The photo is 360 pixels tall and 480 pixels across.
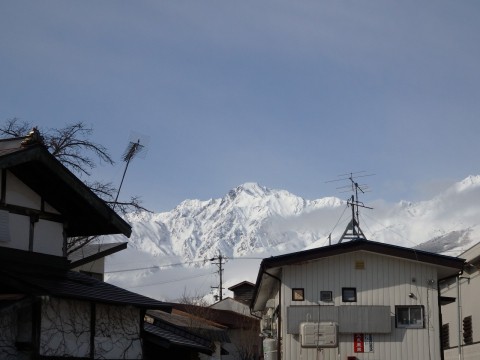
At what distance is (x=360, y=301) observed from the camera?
24.0 meters

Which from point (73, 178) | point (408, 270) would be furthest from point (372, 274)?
point (73, 178)

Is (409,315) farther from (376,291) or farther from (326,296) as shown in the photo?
(326,296)

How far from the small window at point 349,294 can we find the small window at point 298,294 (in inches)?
48.9

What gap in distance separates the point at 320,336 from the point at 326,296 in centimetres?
125

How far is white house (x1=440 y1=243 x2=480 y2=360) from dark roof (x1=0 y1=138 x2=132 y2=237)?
500 inches

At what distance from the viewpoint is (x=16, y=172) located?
15.5m

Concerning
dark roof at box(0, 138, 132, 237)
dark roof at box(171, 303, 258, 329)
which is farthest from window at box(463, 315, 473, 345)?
dark roof at box(171, 303, 258, 329)

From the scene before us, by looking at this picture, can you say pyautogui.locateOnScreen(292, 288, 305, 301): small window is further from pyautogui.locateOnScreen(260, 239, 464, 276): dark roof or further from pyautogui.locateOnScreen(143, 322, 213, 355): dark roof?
pyautogui.locateOnScreen(143, 322, 213, 355): dark roof

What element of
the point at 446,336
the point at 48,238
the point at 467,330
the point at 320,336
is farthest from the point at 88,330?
the point at 446,336

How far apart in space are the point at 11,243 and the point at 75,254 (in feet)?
49.0

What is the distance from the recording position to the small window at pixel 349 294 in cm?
2408

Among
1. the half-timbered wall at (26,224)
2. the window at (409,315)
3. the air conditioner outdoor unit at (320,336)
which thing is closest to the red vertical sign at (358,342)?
the air conditioner outdoor unit at (320,336)

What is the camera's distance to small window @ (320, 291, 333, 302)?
2405 centimetres

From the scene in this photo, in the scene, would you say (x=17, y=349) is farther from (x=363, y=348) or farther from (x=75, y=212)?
(x=363, y=348)
